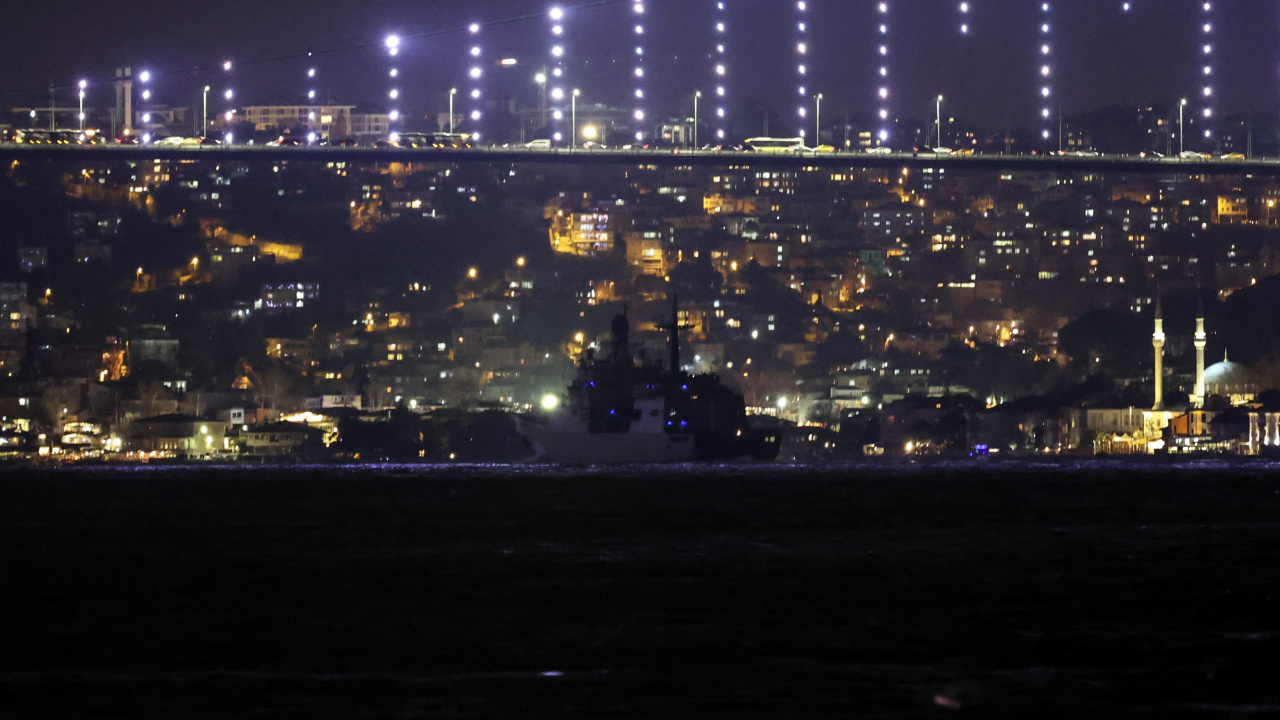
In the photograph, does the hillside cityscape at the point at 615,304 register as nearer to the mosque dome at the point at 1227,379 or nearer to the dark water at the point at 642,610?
the mosque dome at the point at 1227,379

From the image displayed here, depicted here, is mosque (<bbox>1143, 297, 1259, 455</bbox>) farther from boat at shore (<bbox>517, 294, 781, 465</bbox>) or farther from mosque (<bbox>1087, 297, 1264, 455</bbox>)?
boat at shore (<bbox>517, 294, 781, 465</bbox>)

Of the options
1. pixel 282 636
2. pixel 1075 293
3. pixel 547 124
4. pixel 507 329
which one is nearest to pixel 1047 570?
pixel 282 636

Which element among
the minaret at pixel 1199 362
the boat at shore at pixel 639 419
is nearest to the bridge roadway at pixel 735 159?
A: the boat at shore at pixel 639 419

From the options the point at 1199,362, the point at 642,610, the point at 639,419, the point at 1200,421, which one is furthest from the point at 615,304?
the point at 642,610

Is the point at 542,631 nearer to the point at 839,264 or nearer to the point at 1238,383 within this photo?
the point at 1238,383

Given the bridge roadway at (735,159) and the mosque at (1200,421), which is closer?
the bridge roadway at (735,159)

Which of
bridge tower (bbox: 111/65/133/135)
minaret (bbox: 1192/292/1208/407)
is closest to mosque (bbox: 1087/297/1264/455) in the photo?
minaret (bbox: 1192/292/1208/407)
